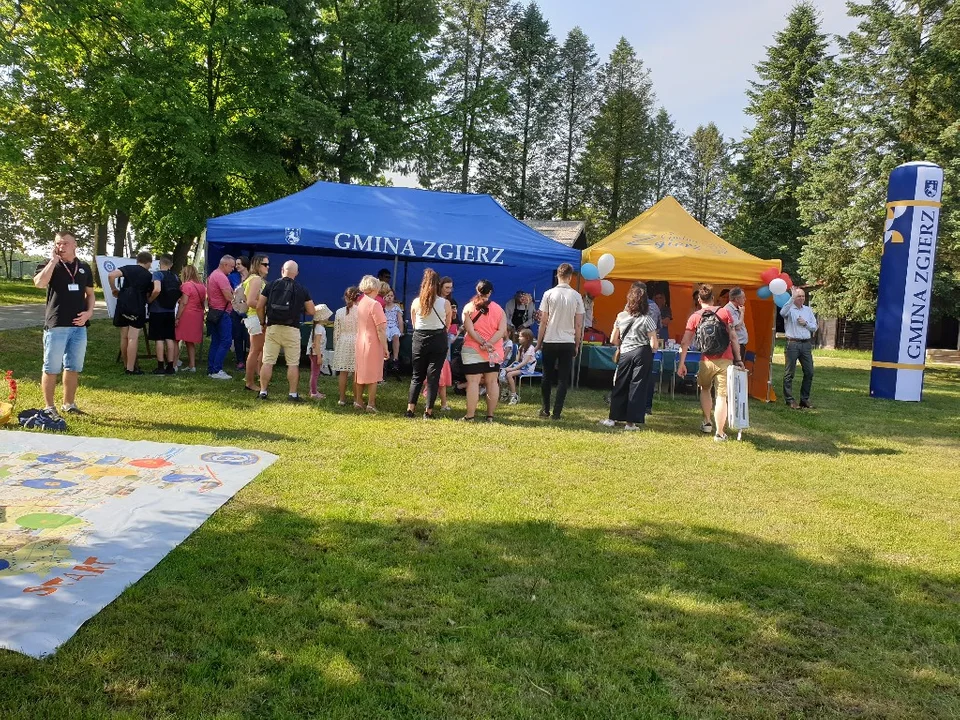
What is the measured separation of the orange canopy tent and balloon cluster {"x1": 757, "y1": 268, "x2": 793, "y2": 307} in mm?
91

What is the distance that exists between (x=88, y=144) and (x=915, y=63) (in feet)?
80.1

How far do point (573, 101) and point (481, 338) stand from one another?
104 feet

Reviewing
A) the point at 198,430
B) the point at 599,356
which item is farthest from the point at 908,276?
the point at 198,430

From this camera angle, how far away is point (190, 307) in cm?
930

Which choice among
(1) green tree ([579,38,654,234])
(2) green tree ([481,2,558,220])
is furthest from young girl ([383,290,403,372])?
(1) green tree ([579,38,654,234])

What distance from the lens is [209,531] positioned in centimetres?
388

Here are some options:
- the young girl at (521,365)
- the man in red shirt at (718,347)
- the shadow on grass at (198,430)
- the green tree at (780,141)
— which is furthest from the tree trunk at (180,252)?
the green tree at (780,141)

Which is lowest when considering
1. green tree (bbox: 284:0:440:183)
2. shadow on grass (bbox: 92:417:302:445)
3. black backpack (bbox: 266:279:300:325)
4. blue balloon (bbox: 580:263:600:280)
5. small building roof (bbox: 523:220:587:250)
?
shadow on grass (bbox: 92:417:302:445)

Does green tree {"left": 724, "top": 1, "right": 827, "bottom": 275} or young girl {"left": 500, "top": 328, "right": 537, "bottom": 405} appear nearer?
young girl {"left": 500, "top": 328, "right": 537, "bottom": 405}

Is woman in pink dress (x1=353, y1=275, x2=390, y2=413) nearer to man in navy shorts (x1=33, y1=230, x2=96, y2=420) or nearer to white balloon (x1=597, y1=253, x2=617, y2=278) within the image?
man in navy shorts (x1=33, y1=230, x2=96, y2=420)

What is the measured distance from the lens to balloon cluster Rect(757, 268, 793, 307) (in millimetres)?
10094

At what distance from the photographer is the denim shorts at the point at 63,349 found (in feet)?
19.6

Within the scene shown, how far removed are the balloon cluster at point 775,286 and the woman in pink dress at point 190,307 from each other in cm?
790

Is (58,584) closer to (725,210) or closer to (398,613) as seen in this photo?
(398,613)
